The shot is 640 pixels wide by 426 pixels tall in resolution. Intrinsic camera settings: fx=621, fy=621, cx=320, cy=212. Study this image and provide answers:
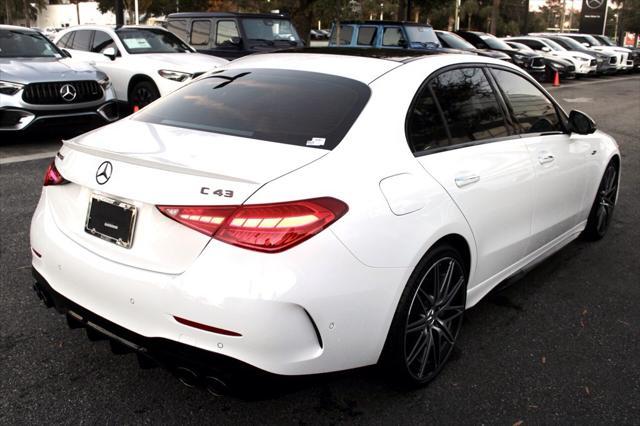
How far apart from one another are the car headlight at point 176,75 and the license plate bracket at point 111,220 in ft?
25.6

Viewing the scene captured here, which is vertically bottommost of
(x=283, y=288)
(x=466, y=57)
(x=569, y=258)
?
(x=569, y=258)

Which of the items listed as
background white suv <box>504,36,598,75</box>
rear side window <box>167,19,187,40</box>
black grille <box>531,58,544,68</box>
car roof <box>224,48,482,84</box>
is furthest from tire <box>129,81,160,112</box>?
background white suv <box>504,36,598,75</box>

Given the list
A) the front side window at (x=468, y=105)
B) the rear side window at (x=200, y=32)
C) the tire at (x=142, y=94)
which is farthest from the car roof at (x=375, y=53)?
the rear side window at (x=200, y=32)

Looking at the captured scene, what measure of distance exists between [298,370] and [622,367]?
1922 millimetres

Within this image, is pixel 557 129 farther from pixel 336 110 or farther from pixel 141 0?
pixel 141 0

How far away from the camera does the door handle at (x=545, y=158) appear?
3.82 m

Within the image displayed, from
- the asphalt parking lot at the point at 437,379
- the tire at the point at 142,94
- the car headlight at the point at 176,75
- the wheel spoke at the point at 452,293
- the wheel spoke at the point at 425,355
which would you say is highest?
the car headlight at the point at 176,75

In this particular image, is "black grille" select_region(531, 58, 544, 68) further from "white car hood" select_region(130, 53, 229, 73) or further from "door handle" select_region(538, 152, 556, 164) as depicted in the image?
"door handle" select_region(538, 152, 556, 164)

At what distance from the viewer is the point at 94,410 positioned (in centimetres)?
275

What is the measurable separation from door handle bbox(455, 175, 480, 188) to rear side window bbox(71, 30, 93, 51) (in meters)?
10.4

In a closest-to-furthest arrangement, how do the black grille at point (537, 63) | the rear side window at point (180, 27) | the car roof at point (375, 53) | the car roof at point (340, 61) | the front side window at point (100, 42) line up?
the car roof at point (340, 61), the car roof at point (375, 53), the front side window at point (100, 42), the rear side window at point (180, 27), the black grille at point (537, 63)

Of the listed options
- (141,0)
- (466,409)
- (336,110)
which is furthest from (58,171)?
(141,0)

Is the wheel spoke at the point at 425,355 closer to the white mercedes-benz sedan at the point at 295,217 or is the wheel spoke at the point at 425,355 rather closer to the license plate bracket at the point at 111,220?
the white mercedes-benz sedan at the point at 295,217

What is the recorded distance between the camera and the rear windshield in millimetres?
2814
